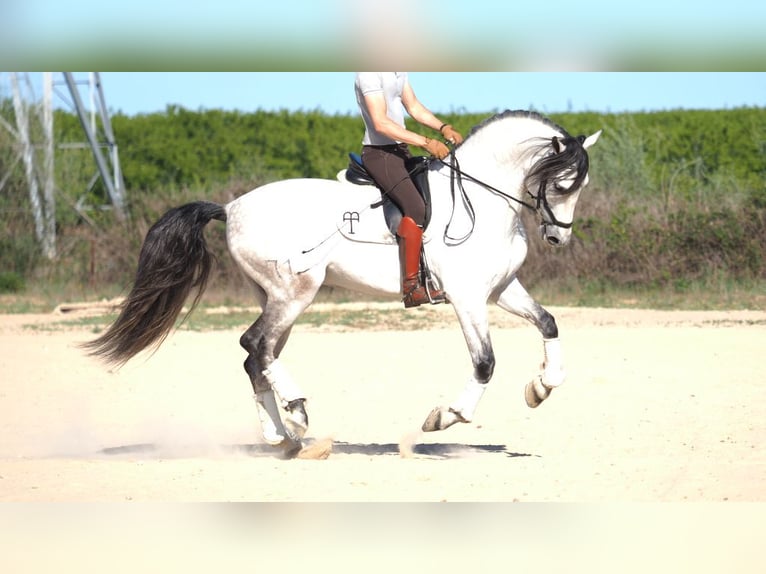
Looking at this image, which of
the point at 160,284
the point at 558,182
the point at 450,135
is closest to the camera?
the point at 558,182

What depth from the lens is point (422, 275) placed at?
7.75 meters

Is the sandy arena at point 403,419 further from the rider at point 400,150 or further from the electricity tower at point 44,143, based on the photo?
the electricity tower at point 44,143

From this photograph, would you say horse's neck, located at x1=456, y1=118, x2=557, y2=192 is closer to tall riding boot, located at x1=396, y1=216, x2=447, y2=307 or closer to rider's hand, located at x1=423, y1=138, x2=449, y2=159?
rider's hand, located at x1=423, y1=138, x2=449, y2=159

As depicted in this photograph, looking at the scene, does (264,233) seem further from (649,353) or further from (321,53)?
(649,353)

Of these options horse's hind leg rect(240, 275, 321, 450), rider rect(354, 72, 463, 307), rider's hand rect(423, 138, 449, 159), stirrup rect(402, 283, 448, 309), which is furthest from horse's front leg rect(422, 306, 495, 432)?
rider's hand rect(423, 138, 449, 159)

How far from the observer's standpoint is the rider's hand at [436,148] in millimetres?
7663

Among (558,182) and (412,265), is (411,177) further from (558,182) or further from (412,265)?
(558,182)

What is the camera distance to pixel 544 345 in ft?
25.3

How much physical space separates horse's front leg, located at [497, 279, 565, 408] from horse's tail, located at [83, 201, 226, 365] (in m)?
2.24

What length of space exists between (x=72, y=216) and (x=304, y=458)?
16.0 m

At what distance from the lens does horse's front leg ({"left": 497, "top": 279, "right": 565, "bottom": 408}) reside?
768 centimetres

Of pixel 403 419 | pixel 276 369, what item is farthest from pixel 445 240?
pixel 403 419

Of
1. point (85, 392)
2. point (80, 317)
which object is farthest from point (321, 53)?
point (80, 317)

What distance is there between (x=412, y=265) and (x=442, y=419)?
1029 mm
